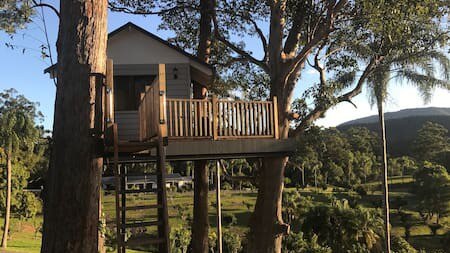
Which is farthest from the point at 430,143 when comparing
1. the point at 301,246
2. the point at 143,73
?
the point at 143,73

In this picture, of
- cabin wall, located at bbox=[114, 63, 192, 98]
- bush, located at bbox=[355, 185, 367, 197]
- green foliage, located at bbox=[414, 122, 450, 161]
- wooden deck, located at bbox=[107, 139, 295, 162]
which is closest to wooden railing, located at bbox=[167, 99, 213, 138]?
wooden deck, located at bbox=[107, 139, 295, 162]

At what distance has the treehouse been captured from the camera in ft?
19.7

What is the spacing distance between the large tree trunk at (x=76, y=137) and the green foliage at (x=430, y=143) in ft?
219

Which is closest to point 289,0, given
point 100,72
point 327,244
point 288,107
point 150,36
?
point 288,107

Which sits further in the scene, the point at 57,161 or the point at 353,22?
the point at 353,22

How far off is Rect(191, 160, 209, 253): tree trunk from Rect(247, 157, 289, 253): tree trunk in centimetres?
209

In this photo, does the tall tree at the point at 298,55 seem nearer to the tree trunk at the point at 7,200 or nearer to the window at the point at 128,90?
the window at the point at 128,90

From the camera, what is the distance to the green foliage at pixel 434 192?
35.4m

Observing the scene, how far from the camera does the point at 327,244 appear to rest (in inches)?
905

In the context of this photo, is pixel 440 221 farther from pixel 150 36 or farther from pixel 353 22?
pixel 150 36

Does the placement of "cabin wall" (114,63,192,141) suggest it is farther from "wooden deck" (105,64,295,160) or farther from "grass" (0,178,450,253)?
"grass" (0,178,450,253)

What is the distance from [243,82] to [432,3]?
23.1 feet

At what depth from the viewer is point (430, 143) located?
219ft

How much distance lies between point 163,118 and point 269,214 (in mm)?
5337
